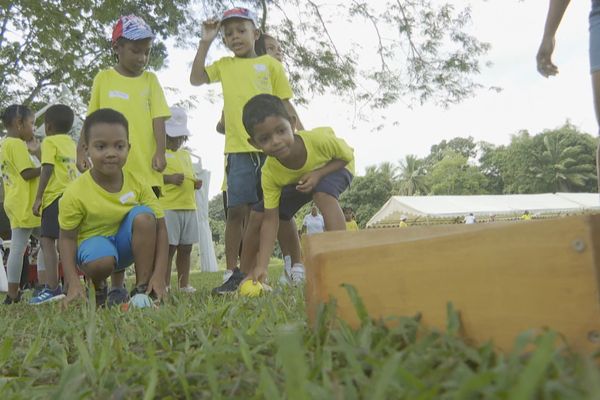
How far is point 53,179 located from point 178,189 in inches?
43.6

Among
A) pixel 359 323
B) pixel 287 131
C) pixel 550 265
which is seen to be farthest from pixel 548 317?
pixel 287 131

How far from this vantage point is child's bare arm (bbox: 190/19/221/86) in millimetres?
3928

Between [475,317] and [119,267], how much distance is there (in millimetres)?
2719

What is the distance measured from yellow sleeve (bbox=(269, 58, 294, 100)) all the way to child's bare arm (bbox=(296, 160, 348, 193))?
0.90 meters

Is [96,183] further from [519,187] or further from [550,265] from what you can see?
Answer: [519,187]

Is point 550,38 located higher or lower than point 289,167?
higher

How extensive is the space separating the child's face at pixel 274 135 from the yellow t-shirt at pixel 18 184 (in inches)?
102

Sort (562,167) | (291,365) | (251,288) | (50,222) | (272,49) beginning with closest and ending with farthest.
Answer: (291,365) → (251,288) → (50,222) → (272,49) → (562,167)

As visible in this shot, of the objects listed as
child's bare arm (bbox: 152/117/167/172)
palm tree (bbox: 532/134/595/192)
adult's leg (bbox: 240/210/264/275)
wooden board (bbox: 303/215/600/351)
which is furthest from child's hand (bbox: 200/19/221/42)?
palm tree (bbox: 532/134/595/192)

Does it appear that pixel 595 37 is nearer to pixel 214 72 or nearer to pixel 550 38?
pixel 550 38

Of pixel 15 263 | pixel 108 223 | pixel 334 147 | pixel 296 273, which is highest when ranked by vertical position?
pixel 334 147

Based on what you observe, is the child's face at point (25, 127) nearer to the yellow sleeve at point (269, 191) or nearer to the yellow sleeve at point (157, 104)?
the yellow sleeve at point (157, 104)

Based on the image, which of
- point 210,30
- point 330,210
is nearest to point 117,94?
point 210,30

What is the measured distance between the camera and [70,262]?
3.17 m
